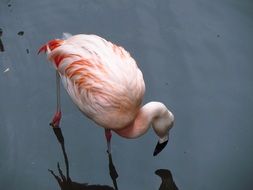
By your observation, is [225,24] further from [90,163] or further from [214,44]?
[90,163]

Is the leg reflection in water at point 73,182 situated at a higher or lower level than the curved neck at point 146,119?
lower

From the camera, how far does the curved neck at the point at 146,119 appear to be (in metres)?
3.63

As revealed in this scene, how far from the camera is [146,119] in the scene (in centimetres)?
367

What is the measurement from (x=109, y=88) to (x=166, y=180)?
0.87 meters

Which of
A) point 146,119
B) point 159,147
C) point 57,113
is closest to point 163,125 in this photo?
point 146,119

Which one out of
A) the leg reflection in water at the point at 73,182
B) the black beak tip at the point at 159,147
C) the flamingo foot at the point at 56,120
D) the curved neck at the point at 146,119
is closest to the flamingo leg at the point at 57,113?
the flamingo foot at the point at 56,120

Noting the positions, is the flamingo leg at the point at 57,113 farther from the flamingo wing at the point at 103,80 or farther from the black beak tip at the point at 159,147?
the black beak tip at the point at 159,147

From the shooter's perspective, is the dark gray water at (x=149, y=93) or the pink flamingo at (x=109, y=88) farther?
the dark gray water at (x=149, y=93)

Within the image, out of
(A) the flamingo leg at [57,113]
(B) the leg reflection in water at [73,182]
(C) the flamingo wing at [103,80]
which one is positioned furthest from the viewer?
(A) the flamingo leg at [57,113]

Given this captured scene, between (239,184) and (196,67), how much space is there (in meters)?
1.20

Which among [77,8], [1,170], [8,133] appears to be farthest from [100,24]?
[1,170]

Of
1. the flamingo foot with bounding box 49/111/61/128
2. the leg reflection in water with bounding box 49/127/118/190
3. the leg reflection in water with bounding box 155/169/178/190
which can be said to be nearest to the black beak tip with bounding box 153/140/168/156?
the leg reflection in water with bounding box 155/169/178/190

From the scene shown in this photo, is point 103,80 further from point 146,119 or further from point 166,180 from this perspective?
point 166,180

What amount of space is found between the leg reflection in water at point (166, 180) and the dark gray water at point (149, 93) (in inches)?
0.4
